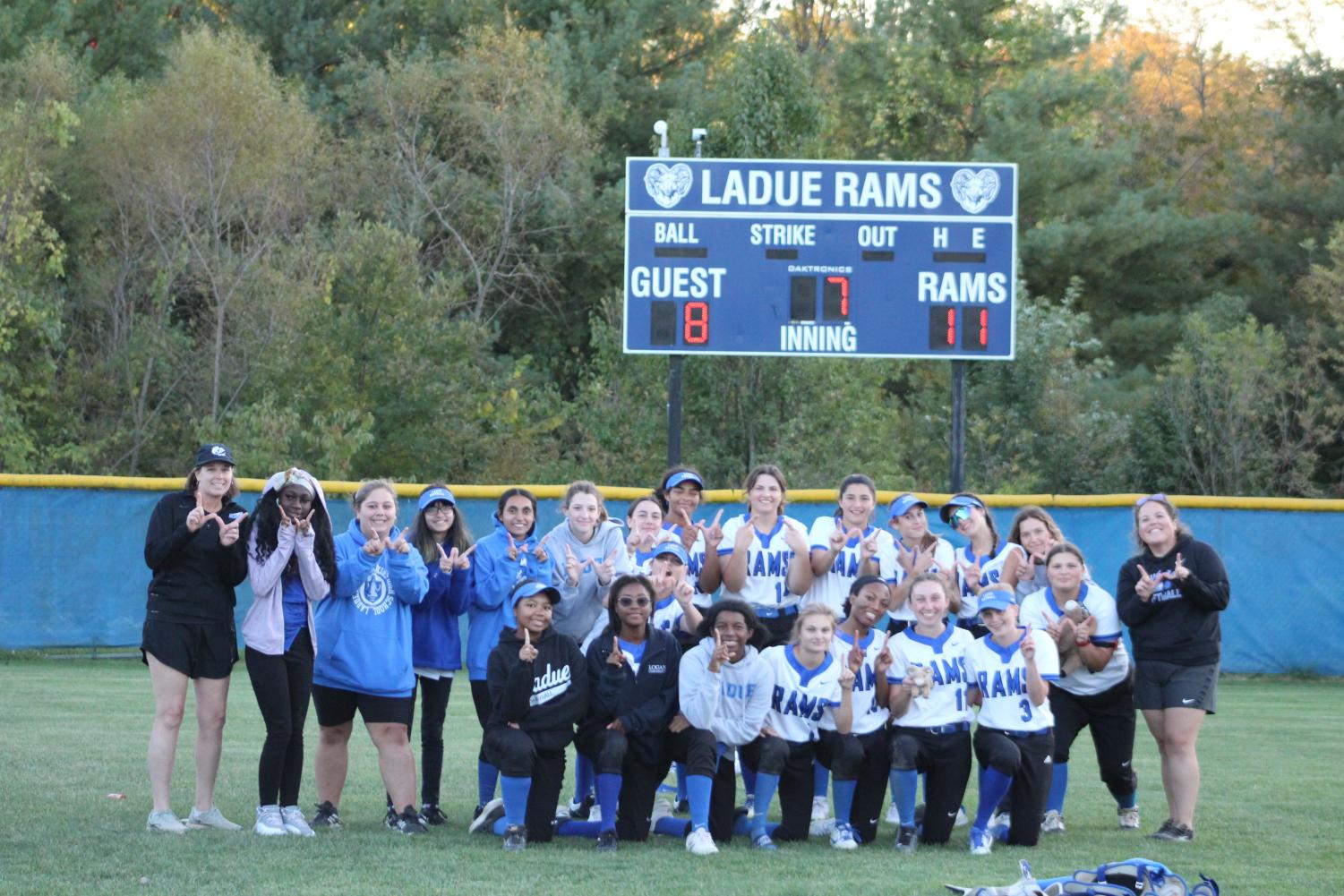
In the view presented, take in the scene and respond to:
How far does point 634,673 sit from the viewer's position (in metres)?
7.18

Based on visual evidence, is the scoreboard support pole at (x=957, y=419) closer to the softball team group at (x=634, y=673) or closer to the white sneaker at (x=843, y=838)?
the softball team group at (x=634, y=673)

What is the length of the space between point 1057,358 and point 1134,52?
1617 cm

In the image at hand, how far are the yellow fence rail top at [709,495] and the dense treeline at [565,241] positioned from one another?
4065 millimetres

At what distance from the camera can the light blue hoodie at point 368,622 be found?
7035 mm

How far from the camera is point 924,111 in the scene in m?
32.7

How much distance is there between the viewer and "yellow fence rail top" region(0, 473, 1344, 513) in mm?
14336

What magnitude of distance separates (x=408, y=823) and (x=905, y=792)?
2133 millimetres

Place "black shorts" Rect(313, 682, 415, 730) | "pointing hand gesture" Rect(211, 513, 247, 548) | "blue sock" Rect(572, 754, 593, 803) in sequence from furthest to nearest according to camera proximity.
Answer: "blue sock" Rect(572, 754, 593, 803)
"black shorts" Rect(313, 682, 415, 730)
"pointing hand gesture" Rect(211, 513, 247, 548)

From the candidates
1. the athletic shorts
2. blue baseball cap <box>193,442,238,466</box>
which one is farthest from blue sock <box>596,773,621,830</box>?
the athletic shorts

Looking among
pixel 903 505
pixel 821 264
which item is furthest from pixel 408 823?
pixel 821 264

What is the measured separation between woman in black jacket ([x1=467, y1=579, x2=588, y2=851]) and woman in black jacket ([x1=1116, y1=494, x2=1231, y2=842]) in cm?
252

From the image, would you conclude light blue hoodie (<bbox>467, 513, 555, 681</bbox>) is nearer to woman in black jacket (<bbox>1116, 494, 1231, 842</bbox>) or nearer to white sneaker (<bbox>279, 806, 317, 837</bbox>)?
white sneaker (<bbox>279, 806, 317, 837</bbox>)

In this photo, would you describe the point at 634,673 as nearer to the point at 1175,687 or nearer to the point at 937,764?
the point at 937,764

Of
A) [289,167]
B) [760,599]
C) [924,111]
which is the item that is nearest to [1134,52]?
[924,111]
